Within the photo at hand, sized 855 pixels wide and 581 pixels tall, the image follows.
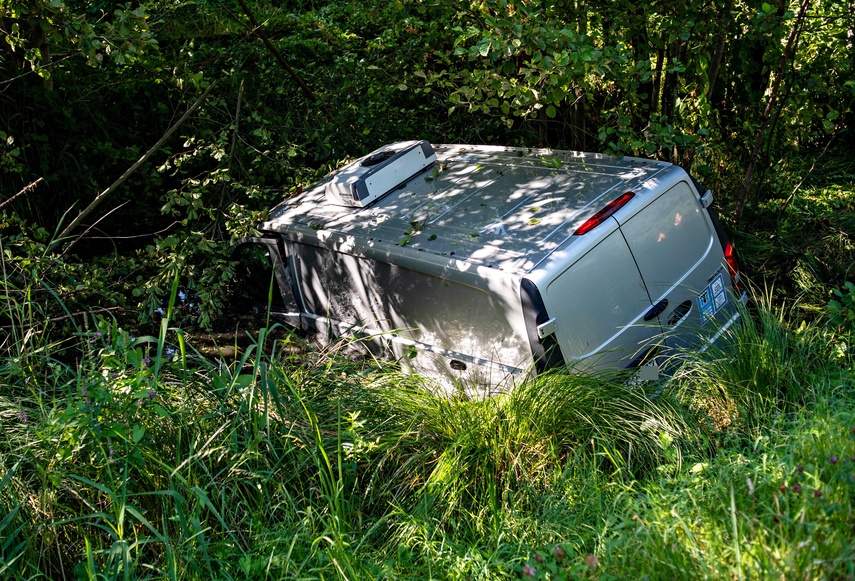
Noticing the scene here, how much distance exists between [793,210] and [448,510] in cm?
534

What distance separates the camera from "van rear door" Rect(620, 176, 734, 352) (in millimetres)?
4355

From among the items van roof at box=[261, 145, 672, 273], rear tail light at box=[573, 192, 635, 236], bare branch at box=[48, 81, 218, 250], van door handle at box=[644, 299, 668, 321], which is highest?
bare branch at box=[48, 81, 218, 250]

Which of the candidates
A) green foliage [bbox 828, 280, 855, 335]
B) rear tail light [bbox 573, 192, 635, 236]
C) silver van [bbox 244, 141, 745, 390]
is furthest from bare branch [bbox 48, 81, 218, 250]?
green foliage [bbox 828, 280, 855, 335]

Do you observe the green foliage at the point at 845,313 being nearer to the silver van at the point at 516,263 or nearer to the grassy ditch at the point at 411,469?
the grassy ditch at the point at 411,469

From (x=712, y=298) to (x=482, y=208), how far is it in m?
1.49

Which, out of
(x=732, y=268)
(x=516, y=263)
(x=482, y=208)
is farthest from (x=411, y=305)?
(x=732, y=268)

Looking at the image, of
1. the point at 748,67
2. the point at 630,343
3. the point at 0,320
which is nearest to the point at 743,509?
the point at 630,343

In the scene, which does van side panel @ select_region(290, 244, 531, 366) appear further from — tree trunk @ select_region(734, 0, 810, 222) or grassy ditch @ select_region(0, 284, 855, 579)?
tree trunk @ select_region(734, 0, 810, 222)

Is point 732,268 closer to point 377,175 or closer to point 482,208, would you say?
point 482,208

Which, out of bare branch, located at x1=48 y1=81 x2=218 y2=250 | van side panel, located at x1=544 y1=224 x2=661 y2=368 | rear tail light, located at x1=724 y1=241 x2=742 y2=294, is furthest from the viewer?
bare branch, located at x1=48 y1=81 x2=218 y2=250

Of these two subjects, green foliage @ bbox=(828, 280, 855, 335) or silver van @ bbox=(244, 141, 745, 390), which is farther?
green foliage @ bbox=(828, 280, 855, 335)

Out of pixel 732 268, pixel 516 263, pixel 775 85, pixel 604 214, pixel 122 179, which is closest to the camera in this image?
pixel 516 263

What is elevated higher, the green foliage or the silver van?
the silver van

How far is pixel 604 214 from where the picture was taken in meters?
4.26
